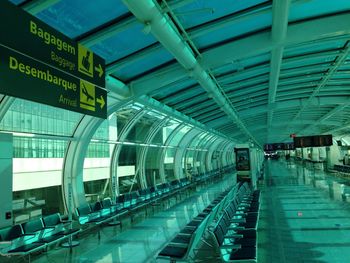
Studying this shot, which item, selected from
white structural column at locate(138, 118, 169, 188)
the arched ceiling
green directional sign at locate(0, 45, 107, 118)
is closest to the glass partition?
the arched ceiling

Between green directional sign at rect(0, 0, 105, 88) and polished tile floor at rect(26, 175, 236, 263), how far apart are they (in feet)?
13.2

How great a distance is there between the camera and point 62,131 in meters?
9.82

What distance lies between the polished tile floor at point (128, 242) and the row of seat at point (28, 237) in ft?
1.32

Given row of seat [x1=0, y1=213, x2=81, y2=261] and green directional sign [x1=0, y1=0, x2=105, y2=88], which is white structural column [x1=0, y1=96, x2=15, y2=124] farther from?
green directional sign [x1=0, y1=0, x2=105, y2=88]

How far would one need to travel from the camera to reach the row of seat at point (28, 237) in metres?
6.41

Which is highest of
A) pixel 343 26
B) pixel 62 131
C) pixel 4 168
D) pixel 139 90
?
pixel 343 26

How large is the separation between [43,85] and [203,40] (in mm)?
5188

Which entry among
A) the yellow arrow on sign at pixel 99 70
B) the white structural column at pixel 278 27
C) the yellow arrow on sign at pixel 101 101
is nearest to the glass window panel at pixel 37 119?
the yellow arrow on sign at pixel 101 101

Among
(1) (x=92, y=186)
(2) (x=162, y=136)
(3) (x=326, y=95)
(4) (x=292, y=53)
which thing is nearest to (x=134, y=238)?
(1) (x=92, y=186)

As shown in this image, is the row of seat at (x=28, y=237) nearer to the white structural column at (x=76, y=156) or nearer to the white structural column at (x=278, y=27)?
the white structural column at (x=76, y=156)

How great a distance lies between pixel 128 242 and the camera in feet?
27.5

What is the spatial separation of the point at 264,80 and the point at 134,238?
25.7 ft

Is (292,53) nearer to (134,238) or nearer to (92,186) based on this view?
(134,238)

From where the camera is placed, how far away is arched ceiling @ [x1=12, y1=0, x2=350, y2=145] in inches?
222
